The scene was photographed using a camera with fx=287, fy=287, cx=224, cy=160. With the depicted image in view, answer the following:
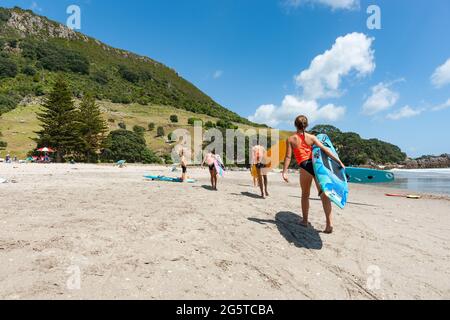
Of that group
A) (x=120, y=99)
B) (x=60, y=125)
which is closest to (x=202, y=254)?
(x=60, y=125)

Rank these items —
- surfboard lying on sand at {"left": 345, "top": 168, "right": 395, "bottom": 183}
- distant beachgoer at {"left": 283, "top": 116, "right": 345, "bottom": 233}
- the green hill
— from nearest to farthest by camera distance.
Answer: distant beachgoer at {"left": 283, "top": 116, "right": 345, "bottom": 233} → surfboard lying on sand at {"left": 345, "top": 168, "right": 395, "bottom": 183} → the green hill

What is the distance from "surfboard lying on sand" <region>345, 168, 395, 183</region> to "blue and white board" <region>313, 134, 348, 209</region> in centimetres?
635

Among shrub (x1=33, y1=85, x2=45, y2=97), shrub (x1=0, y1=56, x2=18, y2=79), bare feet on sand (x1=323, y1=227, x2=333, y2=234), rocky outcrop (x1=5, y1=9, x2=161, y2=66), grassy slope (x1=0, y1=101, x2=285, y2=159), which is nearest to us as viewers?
bare feet on sand (x1=323, y1=227, x2=333, y2=234)

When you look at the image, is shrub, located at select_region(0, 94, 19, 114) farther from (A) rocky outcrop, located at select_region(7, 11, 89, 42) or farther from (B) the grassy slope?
(A) rocky outcrop, located at select_region(7, 11, 89, 42)

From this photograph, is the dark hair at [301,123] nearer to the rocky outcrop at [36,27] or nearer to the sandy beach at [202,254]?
the sandy beach at [202,254]

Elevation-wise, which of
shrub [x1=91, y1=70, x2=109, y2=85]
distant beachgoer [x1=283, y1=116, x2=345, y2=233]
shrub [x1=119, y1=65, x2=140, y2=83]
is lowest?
distant beachgoer [x1=283, y1=116, x2=345, y2=233]

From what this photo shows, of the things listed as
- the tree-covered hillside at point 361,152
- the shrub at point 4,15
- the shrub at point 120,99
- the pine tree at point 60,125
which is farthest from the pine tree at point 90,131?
the shrub at point 4,15

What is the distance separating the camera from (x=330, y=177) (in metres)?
5.43

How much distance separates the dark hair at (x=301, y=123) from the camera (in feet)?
17.7

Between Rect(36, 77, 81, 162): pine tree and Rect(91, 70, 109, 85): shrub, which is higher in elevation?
Rect(91, 70, 109, 85): shrub

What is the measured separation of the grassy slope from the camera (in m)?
43.3

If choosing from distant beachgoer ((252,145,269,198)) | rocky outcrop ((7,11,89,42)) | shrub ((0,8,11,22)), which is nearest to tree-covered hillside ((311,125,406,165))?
distant beachgoer ((252,145,269,198))

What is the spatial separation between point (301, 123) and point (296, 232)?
2.10 m

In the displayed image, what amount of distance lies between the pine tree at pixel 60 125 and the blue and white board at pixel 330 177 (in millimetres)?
40380
